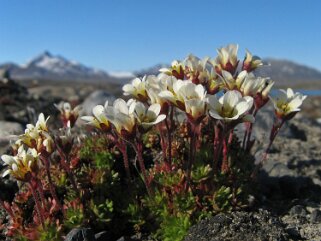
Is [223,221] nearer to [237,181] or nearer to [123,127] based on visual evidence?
[237,181]

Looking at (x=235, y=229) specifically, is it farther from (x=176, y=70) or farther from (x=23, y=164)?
(x=23, y=164)

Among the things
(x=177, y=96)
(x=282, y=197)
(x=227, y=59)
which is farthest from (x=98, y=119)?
(x=282, y=197)

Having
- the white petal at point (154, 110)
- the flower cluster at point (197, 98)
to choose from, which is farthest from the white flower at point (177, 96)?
the white petal at point (154, 110)

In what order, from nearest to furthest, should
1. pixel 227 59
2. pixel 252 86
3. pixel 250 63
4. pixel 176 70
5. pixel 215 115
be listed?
pixel 215 115
pixel 252 86
pixel 176 70
pixel 227 59
pixel 250 63

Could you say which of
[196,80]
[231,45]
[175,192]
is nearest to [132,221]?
[175,192]

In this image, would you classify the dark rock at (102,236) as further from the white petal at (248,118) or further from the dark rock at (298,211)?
the dark rock at (298,211)

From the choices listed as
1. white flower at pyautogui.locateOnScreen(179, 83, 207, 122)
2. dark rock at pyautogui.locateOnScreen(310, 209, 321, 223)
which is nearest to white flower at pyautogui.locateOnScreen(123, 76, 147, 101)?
white flower at pyautogui.locateOnScreen(179, 83, 207, 122)
